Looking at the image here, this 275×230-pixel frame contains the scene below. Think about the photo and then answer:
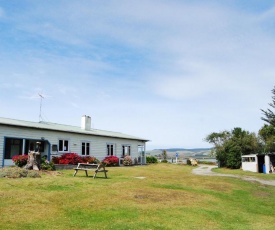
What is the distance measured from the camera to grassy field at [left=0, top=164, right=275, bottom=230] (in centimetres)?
804

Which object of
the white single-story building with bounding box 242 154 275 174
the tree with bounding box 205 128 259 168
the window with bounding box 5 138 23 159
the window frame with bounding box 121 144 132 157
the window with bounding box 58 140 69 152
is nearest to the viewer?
the window with bounding box 5 138 23 159

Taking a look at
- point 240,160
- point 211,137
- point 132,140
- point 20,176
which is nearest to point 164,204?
point 20,176

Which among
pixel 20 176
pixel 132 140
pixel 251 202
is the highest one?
pixel 132 140

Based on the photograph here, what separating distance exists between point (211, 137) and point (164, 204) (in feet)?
168

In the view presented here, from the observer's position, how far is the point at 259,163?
37438 millimetres

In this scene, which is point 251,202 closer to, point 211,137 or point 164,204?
point 164,204

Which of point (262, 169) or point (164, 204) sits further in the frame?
point (262, 169)

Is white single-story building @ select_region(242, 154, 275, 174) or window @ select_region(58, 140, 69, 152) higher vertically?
window @ select_region(58, 140, 69, 152)

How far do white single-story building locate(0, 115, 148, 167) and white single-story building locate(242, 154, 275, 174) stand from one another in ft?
47.4

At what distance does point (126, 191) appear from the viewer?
12.8 meters

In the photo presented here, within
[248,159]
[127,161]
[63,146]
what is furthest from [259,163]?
[63,146]

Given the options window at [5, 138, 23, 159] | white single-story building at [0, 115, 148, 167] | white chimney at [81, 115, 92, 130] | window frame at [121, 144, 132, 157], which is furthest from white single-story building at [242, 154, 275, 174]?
window at [5, 138, 23, 159]

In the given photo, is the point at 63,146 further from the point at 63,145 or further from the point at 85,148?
the point at 85,148

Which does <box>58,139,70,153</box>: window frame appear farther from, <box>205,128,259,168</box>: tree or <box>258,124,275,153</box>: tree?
<box>258,124,275,153</box>: tree
